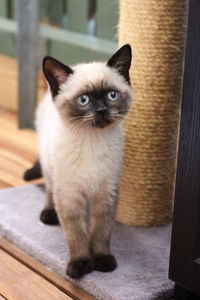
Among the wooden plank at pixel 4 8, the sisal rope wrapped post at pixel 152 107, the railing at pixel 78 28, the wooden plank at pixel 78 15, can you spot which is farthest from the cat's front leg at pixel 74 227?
the wooden plank at pixel 4 8

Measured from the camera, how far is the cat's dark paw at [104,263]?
5.04 ft

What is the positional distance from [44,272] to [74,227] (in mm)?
176

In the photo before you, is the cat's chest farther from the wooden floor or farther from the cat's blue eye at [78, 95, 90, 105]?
the wooden floor

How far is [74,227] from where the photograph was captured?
1539 millimetres

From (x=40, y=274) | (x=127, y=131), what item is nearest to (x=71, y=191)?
(x=40, y=274)

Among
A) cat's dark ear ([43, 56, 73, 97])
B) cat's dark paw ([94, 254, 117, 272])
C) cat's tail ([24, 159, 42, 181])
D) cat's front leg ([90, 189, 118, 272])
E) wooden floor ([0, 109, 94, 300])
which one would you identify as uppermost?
cat's dark ear ([43, 56, 73, 97])

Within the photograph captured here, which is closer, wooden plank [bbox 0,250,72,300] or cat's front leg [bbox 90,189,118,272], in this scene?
wooden plank [bbox 0,250,72,300]

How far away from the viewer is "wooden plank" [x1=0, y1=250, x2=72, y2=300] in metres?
1.45

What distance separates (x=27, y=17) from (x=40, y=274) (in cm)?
166

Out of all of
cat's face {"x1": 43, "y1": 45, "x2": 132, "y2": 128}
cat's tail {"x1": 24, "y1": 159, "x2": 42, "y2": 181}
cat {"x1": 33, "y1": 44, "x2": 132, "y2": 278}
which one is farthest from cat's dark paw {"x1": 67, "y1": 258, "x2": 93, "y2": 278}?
cat's tail {"x1": 24, "y1": 159, "x2": 42, "y2": 181}

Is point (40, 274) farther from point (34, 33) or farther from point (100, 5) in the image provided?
point (34, 33)

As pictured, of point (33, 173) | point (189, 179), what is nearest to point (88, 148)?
point (189, 179)

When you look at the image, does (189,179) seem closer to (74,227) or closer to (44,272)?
(74,227)

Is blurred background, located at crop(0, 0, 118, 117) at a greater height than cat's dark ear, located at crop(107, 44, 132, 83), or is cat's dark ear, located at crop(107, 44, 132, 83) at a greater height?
cat's dark ear, located at crop(107, 44, 132, 83)
